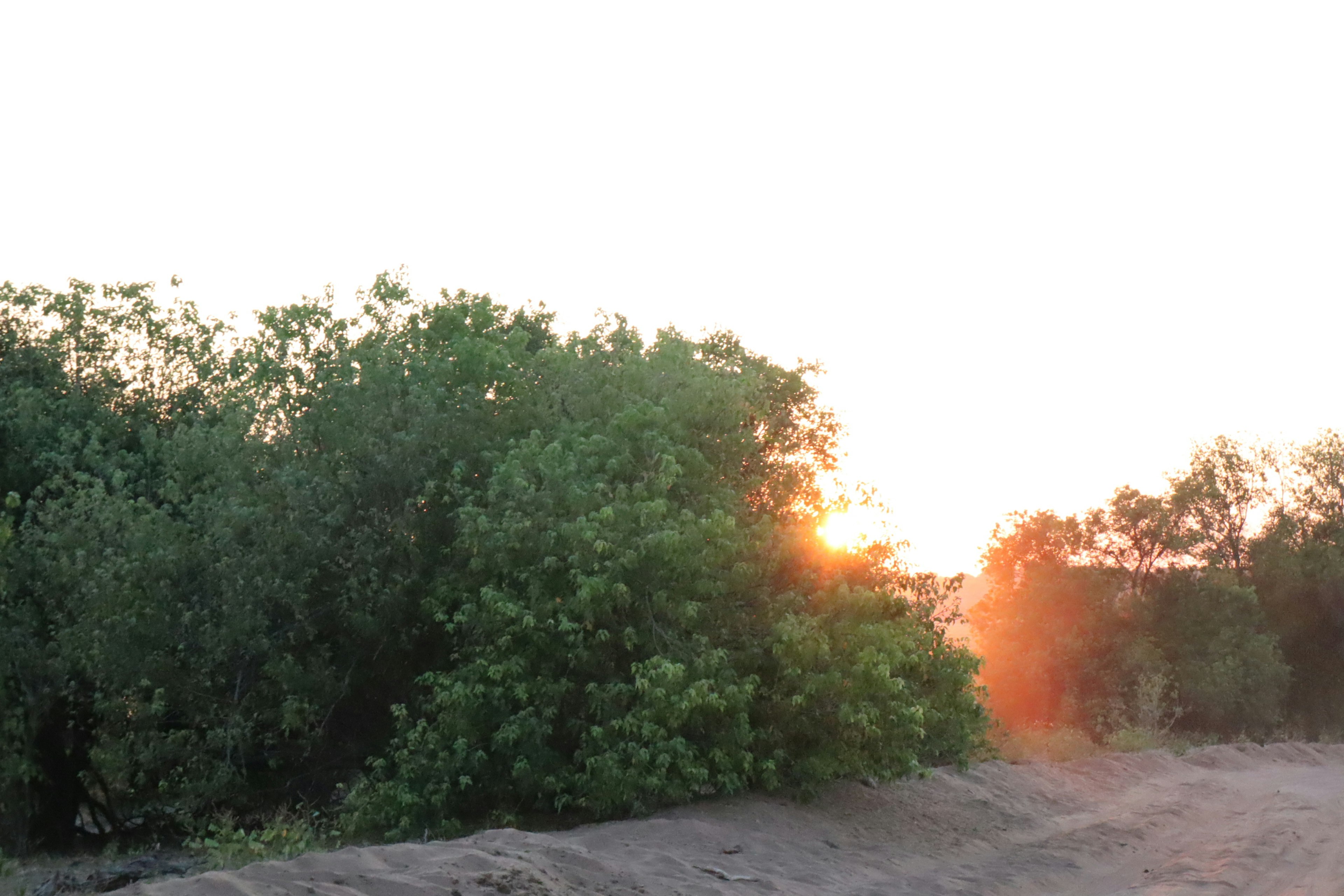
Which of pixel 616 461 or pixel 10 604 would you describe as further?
pixel 10 604

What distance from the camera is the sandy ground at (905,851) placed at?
367 inches

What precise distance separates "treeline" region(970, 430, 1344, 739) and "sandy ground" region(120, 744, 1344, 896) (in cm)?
1662

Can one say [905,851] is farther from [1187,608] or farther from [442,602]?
[1187,608]

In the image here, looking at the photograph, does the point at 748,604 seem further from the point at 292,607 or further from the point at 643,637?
the point at 292,607

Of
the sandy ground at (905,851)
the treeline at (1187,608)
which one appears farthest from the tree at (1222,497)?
the sandy ground at (905,851)

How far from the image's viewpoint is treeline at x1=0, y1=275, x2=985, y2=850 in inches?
566

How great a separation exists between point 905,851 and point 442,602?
701 centimetres

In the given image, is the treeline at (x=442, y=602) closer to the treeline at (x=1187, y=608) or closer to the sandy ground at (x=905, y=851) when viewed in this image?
the sandy ground at (x=905, y=851)

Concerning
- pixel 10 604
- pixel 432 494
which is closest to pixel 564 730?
pixel 432 494

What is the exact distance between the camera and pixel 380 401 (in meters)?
17.5

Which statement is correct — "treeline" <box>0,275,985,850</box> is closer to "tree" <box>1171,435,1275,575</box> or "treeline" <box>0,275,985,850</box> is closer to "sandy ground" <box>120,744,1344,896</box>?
"sandy ground" <box>120,744,1344,896</box>

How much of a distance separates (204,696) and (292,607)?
1.73m

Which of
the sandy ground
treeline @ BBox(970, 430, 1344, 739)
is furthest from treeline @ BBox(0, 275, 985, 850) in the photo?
treeline @ BBox(970, 430, 1344, 739)

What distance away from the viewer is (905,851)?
14281mm
